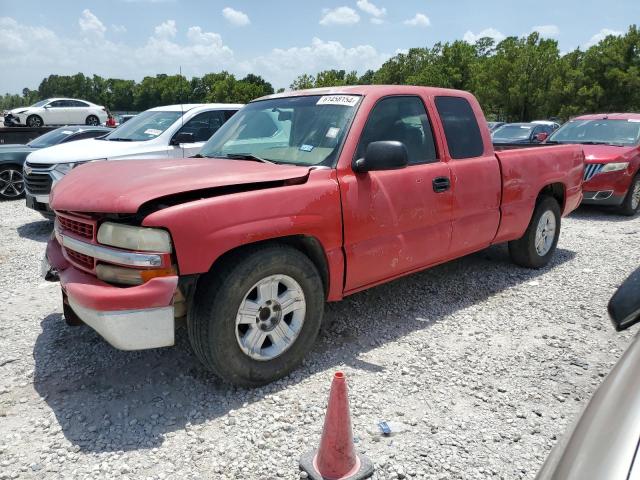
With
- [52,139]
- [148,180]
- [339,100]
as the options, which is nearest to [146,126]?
[52,139]

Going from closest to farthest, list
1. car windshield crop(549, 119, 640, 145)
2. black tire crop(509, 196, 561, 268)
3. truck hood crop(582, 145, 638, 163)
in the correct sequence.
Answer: black tire crop(509, 196, 561, 268) < truck hood crop(582, 145, 638, 163) < car windshield crop(549, 119, 640, 145)

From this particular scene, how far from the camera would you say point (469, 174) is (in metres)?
4.43

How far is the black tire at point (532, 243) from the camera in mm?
5504

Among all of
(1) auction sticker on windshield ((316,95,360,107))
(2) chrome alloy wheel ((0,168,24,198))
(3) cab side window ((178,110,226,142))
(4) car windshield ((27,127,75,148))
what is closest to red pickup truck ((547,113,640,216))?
(3) cab side window ((178,110,226,142))

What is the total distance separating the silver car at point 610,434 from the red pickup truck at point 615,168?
8128mm

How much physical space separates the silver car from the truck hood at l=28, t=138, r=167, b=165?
23.3ft

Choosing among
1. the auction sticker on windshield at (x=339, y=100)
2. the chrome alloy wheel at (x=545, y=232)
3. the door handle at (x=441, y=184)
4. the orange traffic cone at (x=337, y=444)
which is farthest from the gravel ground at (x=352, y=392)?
the auction sticker on windshield at (x=339, y=100)

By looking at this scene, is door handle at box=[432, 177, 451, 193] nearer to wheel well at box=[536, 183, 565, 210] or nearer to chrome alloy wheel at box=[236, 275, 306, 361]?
chrome alloy wheel at box=[236, 275, 306, 361]

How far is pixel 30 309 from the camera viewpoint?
4.58 metres

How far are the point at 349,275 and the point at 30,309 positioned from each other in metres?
3.07

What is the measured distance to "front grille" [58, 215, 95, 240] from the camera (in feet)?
9.98

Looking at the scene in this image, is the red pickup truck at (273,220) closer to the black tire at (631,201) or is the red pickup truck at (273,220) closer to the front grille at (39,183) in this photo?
the front grille at (39,183)

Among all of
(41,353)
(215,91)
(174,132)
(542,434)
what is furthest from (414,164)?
(215,91)

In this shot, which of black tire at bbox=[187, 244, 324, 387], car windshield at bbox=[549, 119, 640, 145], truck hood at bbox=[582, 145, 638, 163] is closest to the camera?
black tire at bbox=[187, 244, 324, 387]
